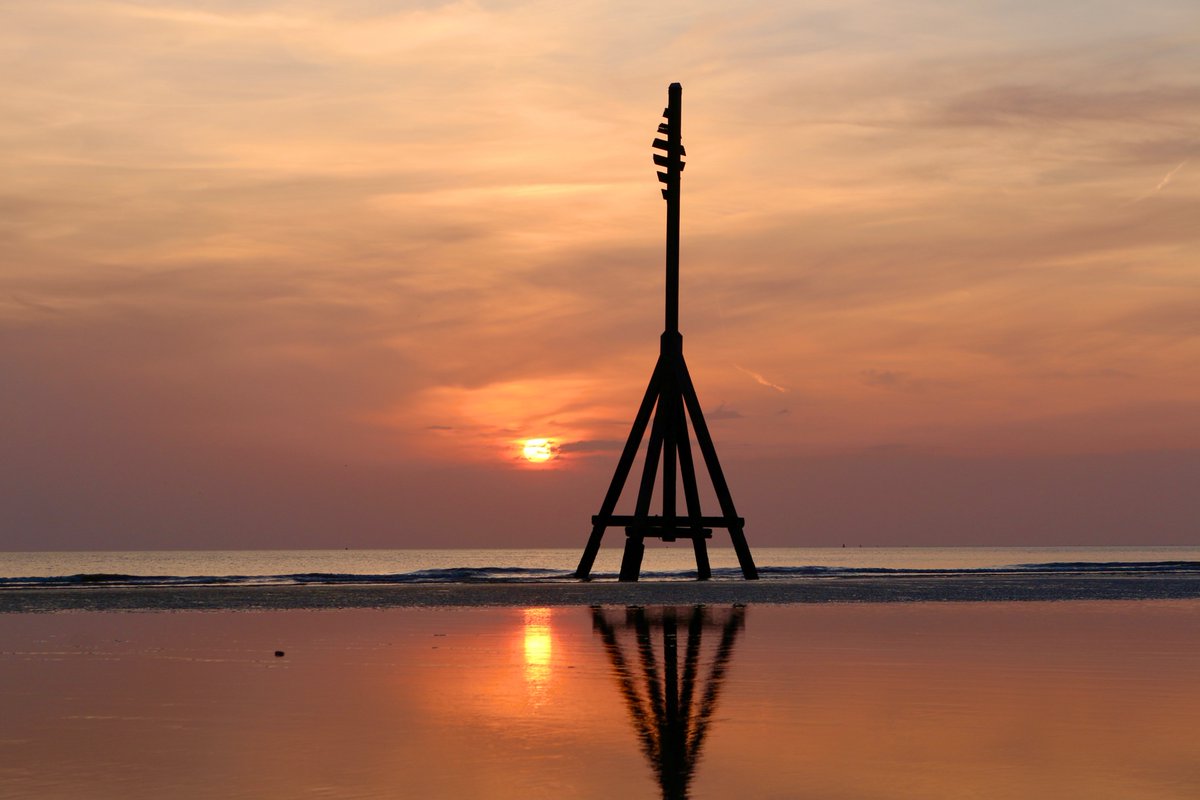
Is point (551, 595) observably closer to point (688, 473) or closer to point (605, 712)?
point (688, 473)

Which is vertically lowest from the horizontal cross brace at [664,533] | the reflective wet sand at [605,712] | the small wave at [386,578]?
the reflective wet sand at [605,712]

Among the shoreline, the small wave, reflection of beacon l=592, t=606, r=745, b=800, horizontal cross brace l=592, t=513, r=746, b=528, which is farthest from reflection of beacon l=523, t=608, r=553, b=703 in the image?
the small wave

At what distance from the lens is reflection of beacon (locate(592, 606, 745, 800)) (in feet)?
35.4

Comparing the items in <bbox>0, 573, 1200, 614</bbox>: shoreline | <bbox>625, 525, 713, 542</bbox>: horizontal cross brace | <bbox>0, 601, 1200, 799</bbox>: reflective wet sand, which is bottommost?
<bbox>0, 601, 1200, 799</bbox>: reflective wet sand

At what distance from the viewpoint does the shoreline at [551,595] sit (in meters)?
34.0

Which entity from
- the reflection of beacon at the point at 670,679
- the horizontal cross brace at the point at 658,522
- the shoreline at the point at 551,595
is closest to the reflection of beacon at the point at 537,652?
the reflection of beacon at the point at 670,679

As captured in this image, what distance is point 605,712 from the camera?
43.7 ft

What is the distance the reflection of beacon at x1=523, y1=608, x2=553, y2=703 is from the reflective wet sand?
0.10 m

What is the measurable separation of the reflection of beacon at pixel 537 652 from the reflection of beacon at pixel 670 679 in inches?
36.5

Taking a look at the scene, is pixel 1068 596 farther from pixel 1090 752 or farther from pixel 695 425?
pixel 1090 752

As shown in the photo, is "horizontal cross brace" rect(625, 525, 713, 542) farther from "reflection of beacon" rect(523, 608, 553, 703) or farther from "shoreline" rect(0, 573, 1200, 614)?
"reflection of beacon" rect(523, 608, 553, 703)

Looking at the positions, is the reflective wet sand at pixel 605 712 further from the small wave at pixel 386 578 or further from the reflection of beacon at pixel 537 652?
the small wave at pixel 386 578

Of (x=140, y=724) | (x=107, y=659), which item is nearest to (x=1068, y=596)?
(x=107, y=659)

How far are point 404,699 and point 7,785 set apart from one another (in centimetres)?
536
